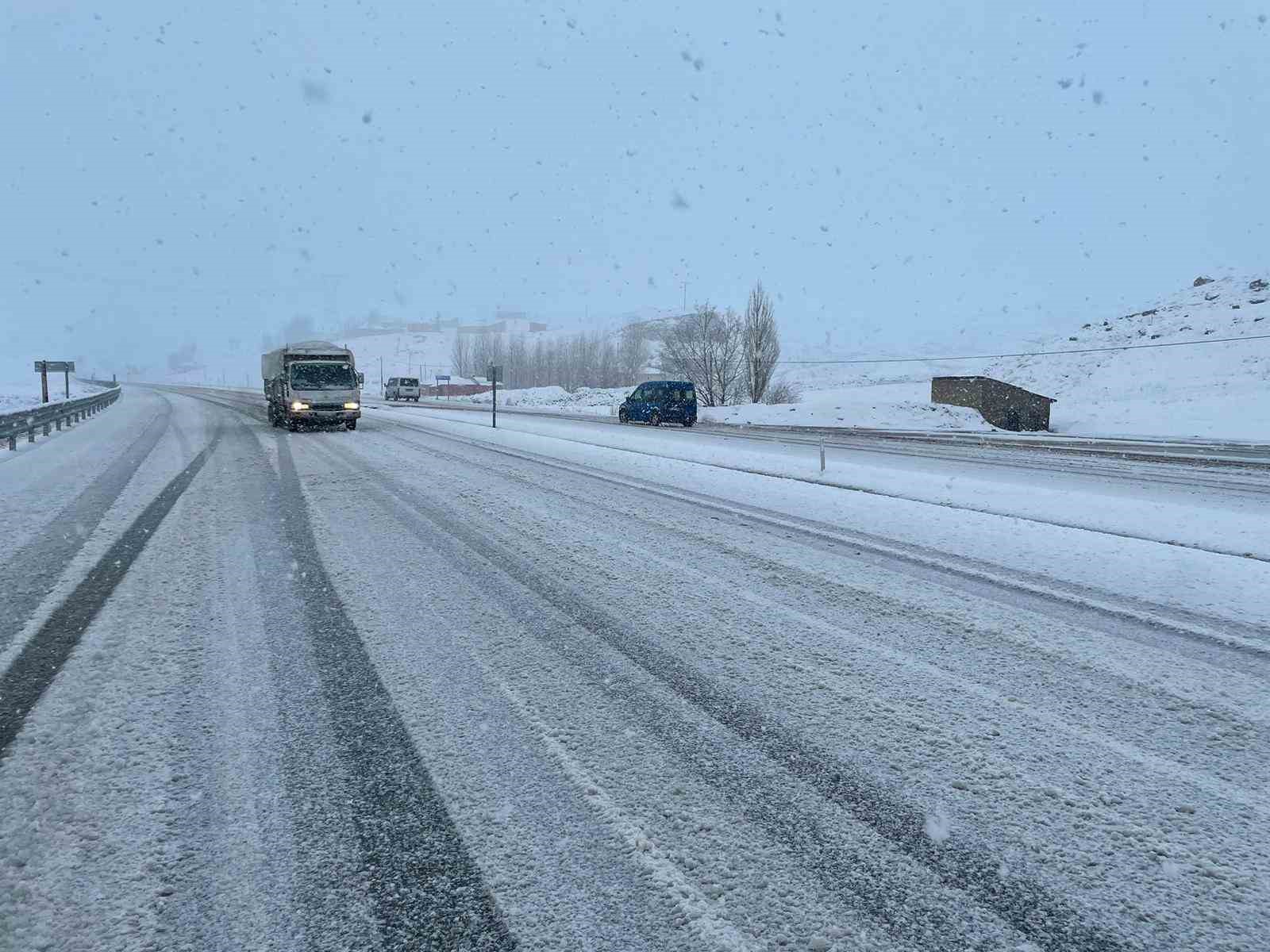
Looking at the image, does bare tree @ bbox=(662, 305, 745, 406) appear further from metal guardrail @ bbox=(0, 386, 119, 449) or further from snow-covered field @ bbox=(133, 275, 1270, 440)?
metal guardrail @ bbox=(0, 386, 119, 449)

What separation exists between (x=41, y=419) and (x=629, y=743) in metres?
25.7

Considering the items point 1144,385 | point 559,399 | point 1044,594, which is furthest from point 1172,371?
point 1044,594

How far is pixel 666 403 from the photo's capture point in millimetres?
32406

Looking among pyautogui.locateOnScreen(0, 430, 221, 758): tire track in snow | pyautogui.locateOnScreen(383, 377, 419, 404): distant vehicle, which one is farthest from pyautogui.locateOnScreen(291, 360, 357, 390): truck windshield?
pyautogui.locateOnScreen(383, 377, 419, 404): distant vehicle

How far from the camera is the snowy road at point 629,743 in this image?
2.26 meters

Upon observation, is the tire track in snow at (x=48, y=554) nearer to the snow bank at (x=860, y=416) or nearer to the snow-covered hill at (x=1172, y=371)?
the snow bank at (x=860, y=416)

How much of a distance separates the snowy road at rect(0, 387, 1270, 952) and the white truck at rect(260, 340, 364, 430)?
1657 cm

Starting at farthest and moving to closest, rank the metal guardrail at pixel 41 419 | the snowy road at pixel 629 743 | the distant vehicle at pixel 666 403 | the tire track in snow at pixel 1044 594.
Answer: the distant vehicle at pixel 666 403, the metal guardrail at pixel 41 419, the tire track in snow at pixel 1044 594, the snowy road at pixel 629 743

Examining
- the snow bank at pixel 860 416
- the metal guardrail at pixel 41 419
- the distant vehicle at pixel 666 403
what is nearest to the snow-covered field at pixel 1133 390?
the snow bank at pixel 860 416

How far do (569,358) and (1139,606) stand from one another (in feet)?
413

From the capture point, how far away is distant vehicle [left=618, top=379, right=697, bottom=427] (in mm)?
32219

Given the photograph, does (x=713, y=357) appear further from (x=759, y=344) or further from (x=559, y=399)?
(x=559, y=399)

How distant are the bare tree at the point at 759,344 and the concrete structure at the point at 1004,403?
12119mm

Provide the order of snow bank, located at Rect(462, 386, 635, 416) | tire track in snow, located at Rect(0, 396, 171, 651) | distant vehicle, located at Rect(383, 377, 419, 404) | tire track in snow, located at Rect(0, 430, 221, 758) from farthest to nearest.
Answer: distant vehicle, located at Rect(383, 377, 419, 404), snow bank, located at Rect(462, 386, 635, 416), tire track in snow, located at Rect(0, 396, 171, 651), tire track in snow, located at Rect(0, 430, 221, 758)
